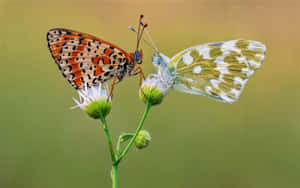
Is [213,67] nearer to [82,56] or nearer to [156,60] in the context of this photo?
[156,60]

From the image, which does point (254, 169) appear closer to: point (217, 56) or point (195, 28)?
point (217, 56)

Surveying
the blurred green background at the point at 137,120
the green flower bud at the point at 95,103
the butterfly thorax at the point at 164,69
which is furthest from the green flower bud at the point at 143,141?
the blurred green background at the point at 137,120

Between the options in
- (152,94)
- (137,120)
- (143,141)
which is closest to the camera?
(143,141)

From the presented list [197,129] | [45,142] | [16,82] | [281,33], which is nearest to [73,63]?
[45,142]

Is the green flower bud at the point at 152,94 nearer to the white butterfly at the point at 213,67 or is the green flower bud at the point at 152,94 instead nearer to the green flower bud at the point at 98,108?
the white butterfly at the point at 213,67

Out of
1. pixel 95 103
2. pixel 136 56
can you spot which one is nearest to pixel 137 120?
pixel 136 56

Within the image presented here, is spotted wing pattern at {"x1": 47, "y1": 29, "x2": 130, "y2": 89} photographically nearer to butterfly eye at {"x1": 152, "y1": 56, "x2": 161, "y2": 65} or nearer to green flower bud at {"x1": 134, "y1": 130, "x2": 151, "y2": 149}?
butterfly eye at {"x1": 152, "y1": 56, "x2": 161, "y2": 65}
